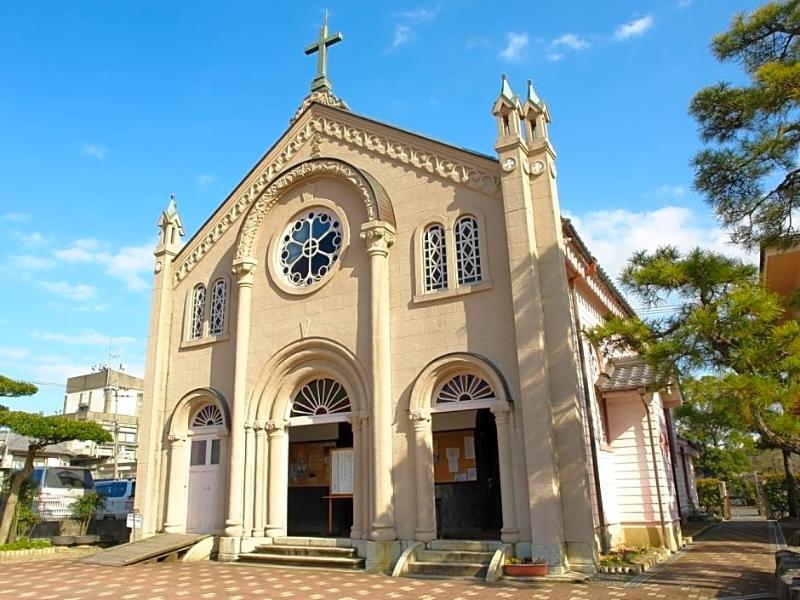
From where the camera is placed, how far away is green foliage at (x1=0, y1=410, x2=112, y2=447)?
15.9 meters

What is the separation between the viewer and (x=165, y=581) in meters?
11.6

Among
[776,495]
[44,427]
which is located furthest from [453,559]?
[776,495]

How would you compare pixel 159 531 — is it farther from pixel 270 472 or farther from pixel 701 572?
pixel 701 572

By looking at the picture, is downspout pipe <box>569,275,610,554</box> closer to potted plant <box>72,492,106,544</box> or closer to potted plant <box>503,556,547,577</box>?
potted plant <box>503,556,547,577</box>

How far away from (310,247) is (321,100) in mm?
4327

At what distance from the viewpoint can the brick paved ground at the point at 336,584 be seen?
31.5 feet

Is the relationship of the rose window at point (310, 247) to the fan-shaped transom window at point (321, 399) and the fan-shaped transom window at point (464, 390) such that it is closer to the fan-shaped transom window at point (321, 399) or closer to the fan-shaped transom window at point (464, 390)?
the fan-shaped transom window at point (321, 399)

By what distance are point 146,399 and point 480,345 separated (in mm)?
10003

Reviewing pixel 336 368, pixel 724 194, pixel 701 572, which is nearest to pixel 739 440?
pixel 701 572

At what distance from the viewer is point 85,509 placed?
58.2 feet

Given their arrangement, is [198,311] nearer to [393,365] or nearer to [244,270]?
[244,270]

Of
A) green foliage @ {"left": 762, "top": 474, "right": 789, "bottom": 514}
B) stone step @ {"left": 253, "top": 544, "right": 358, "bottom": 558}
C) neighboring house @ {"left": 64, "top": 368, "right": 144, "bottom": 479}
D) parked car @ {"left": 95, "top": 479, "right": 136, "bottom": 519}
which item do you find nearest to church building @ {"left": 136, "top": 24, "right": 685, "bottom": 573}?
stone step @ {"left": 253, "top": 544, "right": 358, "bottom": 558}

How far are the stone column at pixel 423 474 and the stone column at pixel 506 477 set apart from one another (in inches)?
57.2

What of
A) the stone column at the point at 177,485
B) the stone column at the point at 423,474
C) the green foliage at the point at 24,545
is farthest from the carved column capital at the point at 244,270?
the green foliage at the point at 24,545
